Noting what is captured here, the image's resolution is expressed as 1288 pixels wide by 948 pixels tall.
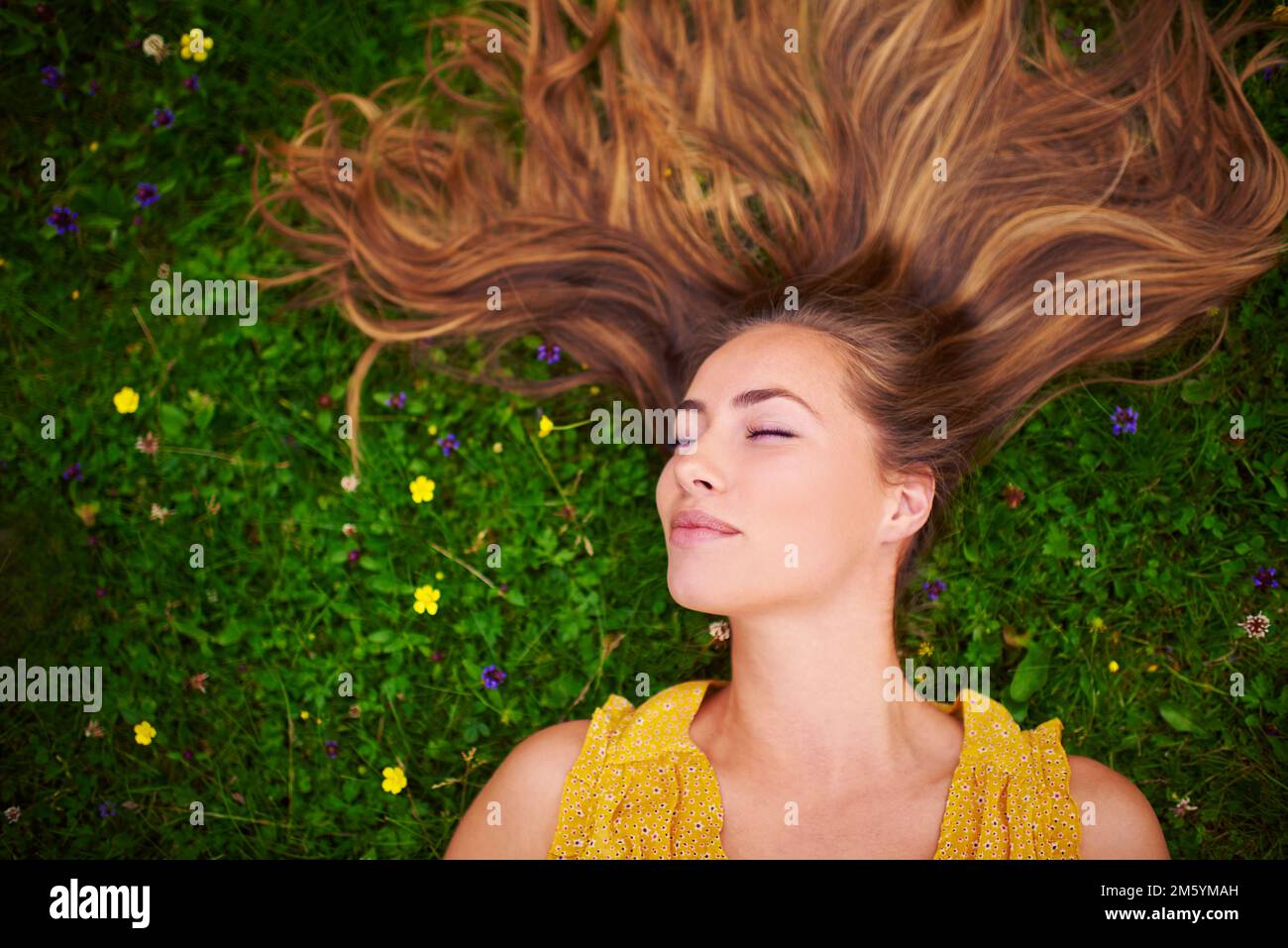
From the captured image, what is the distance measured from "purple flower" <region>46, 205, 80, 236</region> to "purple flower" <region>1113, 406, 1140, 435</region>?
3850 millimetres

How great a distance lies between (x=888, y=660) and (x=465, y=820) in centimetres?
141

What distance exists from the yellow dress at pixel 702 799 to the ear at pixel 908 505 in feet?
2.02

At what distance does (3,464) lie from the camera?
12.6ft

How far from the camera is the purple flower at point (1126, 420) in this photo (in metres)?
3.65

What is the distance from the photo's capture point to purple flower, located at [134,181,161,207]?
389 cm

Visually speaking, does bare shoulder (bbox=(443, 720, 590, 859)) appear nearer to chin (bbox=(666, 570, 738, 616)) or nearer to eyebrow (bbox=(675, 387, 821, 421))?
chin (bbox=(666, 570, 738, 616))

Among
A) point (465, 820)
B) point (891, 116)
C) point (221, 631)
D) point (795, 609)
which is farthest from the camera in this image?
point (221, 631)

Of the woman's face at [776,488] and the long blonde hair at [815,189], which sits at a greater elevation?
the long blonde hair at [815,189]

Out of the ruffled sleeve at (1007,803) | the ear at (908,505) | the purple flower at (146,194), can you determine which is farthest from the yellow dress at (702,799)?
the purple flower at (146,194)

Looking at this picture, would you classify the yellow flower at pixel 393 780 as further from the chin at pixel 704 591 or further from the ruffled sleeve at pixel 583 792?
the chin at pixel 704 591
